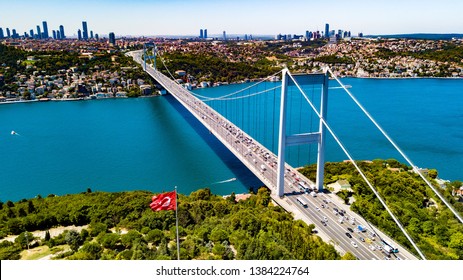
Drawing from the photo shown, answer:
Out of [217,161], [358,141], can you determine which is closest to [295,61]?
[358,141]

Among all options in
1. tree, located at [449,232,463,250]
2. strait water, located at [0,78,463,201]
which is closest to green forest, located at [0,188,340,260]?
strait water, located at [0,78,463,201]

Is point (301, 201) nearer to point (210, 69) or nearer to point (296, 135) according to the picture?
point (296, 135)

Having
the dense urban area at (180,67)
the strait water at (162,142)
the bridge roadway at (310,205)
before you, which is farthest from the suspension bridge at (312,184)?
the dense urban area at (180,67)

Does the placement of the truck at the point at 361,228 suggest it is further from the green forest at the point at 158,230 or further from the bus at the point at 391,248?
the green forest at the point at 158,230

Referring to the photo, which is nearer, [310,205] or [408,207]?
[310,205]

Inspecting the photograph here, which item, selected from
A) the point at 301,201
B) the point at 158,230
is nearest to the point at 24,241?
the point at 158,230

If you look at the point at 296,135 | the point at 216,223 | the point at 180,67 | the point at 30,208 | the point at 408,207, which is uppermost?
the point at 180,67
